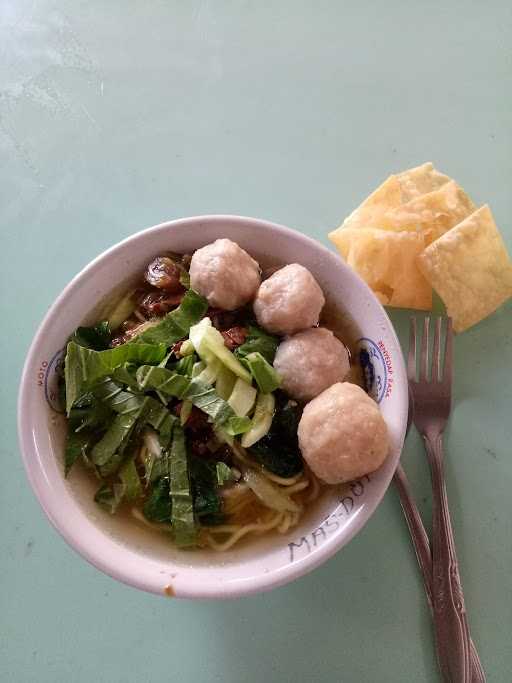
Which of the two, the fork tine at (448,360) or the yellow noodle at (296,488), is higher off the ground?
the fork tine at (448,360)

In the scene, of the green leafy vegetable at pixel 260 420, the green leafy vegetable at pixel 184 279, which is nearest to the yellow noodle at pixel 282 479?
the green leafy vegetable at pixel 260 420

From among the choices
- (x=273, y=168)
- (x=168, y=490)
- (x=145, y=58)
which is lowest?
(x=168, y=490)

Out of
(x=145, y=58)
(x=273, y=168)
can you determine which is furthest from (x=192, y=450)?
(x=145, y=58)

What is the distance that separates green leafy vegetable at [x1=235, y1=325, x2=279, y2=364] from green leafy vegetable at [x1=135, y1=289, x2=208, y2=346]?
0.46 ft

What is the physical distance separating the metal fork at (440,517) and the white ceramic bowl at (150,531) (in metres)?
0.28

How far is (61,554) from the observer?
1.73 meters

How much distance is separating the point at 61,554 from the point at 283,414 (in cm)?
76

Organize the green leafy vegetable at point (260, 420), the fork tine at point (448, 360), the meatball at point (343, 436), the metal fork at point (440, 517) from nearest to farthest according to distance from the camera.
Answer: the meatball at point (343, 436) < the green leafy vegetable at point (260, 420) < the metal fork at point (440, 517) < the fork tine at point (448, 360)

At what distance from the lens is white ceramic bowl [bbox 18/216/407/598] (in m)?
1.39

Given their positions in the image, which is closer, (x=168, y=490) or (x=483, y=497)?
(x=168, y=490)

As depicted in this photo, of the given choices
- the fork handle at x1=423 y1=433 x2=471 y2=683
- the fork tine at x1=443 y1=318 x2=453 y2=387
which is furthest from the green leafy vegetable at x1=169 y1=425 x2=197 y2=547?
the fork tine at x1=443 y1=318 x2=453 y2=387

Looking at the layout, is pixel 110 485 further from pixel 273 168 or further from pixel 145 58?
pixel 145 58

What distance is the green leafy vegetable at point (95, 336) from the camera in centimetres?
158

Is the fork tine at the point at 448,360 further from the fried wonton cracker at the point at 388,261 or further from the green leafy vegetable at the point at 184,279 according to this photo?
the green leafy vegetable at the point at 184,279
